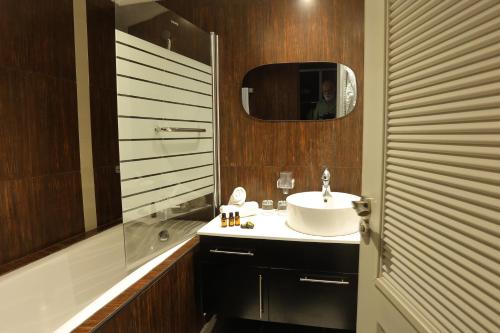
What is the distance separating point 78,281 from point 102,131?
1.00m

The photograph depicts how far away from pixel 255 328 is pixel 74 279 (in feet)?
3.93

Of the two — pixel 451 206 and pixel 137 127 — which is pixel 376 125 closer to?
pixel 451 206

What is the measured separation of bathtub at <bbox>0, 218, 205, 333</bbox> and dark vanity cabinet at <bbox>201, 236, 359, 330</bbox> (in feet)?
0.96

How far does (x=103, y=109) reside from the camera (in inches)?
86.0

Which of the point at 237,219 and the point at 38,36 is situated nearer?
the point at 38,36

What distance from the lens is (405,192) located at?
736mm

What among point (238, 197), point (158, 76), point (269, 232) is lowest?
point (269, 232)

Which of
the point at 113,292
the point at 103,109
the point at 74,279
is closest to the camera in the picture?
the point at 113,292

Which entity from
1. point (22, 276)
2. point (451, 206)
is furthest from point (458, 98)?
point (22, 276)

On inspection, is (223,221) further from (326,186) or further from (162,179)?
(326,186)

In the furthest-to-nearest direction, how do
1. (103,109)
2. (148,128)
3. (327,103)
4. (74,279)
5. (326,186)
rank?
1. (103,109)
2. (327,103)
3. (326,186)
4. (74,279)
5. (148,128)

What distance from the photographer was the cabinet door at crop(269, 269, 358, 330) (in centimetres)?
161

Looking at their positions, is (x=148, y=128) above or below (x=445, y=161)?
above

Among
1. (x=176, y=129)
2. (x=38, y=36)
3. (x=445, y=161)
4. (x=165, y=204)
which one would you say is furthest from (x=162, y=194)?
(x=445, y=161)
